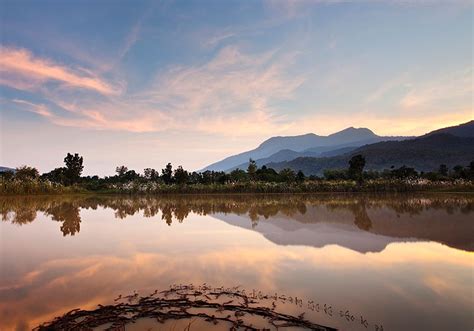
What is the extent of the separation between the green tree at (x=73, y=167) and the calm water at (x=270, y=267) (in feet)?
192

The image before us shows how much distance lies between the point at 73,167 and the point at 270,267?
72.1 metres

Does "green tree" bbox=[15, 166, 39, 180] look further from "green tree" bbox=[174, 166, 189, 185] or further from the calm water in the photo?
the calm water

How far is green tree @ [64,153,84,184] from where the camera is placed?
233ft

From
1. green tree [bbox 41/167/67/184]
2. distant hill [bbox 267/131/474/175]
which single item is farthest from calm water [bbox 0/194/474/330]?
distant hill [bbox 267/131/474/175]

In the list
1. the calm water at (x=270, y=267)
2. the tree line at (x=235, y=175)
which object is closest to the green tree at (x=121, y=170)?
the tree line at (x=235, y=175)

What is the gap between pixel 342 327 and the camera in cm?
550

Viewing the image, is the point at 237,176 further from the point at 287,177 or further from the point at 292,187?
the point at 292,187

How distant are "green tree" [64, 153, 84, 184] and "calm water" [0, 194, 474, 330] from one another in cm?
5845

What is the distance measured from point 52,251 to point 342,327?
9.82 metres

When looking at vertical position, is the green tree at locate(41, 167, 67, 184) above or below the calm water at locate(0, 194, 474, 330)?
above

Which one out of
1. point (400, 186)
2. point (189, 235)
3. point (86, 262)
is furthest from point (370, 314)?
point (400, 186)

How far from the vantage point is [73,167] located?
72750 millimetres

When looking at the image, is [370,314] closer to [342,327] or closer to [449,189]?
[342,327]

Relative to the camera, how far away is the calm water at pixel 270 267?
6.31 metres
